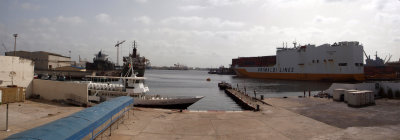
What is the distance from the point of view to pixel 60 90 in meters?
17.2

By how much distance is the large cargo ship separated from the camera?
59625mm

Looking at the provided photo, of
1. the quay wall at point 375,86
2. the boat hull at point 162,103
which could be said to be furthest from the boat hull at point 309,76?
the boat hull at point 162,103

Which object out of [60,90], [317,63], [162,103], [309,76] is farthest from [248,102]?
[309,76]

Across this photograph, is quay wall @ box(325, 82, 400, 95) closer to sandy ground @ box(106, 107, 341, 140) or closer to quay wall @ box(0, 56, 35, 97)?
sandy ground @ box(106, 107, 341, 140)

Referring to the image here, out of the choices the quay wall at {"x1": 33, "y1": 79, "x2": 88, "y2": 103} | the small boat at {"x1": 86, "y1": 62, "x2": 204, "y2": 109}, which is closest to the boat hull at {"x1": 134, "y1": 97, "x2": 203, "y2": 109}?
the small boat at {"x1": 86, "y1": 62, "x2": 204, "y2": 109}

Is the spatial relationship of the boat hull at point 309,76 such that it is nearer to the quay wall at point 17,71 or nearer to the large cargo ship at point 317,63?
the large cargo ship at point 317,63

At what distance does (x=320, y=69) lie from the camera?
65.5 metres

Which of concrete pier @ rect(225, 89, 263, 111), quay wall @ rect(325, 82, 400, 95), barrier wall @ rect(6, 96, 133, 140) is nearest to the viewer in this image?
barrier wall @ rect(6, 96, 133, 140)

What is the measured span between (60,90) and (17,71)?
3.77 metres

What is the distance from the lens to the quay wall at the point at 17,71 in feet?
54.6

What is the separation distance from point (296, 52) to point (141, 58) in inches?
1955

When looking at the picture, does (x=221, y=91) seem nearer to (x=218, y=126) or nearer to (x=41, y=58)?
(x=218, y=126)

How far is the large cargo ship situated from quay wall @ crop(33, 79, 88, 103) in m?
64.8

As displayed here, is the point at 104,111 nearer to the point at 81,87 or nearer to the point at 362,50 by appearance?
the point at 81,87
